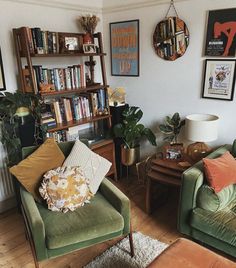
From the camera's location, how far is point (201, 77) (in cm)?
259

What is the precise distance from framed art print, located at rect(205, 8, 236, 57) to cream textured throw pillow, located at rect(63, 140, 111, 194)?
1.51 m

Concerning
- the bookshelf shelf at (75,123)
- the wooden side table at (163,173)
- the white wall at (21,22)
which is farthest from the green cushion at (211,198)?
the white wall at (21,22)

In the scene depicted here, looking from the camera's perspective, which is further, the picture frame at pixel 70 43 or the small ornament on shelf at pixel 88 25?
the small ornament on shelf at pixel 88 25

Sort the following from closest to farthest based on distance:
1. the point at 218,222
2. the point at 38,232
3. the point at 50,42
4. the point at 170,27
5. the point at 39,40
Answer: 1. the point at 38,232
2. the point at 218,222
3. the point at 39,40
4. the point at 50,42
5. the point at 170,27

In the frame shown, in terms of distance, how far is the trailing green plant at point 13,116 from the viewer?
7.41 ft

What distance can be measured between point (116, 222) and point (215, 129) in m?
1.24

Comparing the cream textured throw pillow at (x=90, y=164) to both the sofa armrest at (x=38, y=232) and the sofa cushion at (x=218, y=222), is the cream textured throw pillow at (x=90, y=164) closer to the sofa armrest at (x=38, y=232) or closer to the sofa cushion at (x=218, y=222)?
the sofa armrest at (x=38, y=232)

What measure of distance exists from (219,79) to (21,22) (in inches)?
79.8

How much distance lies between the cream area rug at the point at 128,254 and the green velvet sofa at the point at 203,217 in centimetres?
28

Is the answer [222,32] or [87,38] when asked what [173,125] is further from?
[87,38]

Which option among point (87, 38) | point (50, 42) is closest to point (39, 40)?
point (50, 42)

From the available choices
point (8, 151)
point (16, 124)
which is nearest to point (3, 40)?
point (16, 124)

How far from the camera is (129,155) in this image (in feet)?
9.84

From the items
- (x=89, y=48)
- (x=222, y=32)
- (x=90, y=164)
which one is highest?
(x=222, y=32)
